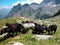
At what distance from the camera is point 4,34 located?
3145cm

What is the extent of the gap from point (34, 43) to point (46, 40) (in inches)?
99.3

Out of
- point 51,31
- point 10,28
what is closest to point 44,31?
point 51,31

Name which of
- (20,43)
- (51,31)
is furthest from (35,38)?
(51,31)

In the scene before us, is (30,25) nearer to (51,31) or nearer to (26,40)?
(51,31)

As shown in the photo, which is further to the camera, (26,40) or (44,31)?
(44,31)

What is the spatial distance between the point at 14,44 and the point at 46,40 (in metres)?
5.50

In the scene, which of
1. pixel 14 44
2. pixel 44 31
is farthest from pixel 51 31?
pixel 14 44

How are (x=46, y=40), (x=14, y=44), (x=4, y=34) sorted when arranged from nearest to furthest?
1. (x=14, y=44)
2. (x=46, y=40)
3. (x=4, y=34)

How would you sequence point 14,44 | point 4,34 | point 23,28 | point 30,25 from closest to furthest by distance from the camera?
point 14,44 → point 4,34 → point 23,28 → point 30,25

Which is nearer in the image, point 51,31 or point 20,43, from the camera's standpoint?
point 20,43

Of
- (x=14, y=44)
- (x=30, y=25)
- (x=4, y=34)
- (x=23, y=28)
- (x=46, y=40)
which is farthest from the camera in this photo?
(x=30, y=25)

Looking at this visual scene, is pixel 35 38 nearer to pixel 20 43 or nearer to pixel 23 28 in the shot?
pixel 20 43

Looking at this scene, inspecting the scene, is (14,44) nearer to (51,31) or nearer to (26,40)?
(26,40)

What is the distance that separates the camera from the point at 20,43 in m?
24.4
